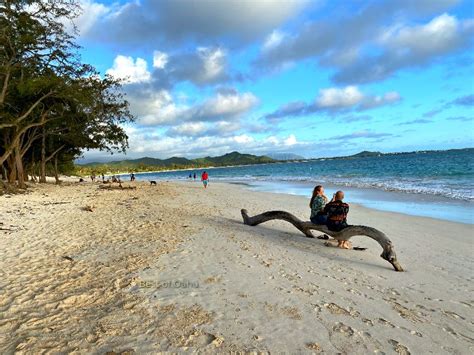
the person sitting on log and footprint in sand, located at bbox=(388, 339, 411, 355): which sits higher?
the person sitting on log

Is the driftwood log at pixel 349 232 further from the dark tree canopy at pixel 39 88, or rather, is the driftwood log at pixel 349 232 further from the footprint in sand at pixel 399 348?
the dark tree canopy at pixel 39 88

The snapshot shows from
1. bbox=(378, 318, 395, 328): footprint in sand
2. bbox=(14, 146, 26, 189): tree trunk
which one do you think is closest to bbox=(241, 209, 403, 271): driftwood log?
bbox=(378, 318, 395, 328): footprint in sand

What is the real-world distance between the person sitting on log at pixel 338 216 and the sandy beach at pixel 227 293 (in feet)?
1.68

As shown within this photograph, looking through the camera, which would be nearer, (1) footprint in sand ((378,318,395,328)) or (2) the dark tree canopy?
(1) footprint in sand ((378,318,395,328))

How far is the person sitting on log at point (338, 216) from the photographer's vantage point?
805cm

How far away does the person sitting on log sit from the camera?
317 inches

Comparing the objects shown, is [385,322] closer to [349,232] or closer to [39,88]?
[349,232]

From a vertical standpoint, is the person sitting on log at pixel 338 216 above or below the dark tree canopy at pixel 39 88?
below

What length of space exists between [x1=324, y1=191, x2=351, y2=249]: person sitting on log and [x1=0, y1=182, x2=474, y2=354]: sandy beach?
0.51m

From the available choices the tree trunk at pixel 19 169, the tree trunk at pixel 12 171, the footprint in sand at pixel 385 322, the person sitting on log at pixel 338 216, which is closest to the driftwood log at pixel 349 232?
the person sitting on log at pixel 338 216

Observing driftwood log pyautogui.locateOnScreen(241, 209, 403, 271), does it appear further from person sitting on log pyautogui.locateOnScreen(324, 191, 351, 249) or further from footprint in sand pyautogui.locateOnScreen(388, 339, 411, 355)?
footprint in sand pyautogui.locateOnScreen(388, 339, 411, 355)

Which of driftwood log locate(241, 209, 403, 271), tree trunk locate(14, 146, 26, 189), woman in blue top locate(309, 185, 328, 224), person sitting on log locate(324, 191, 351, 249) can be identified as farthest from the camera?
tree trunk locate(14, 146, 26, 189)

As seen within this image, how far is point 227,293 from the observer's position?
4.85m

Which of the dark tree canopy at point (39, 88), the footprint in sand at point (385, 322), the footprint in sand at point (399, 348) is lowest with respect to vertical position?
the footprint in sand at point (399, 348)
